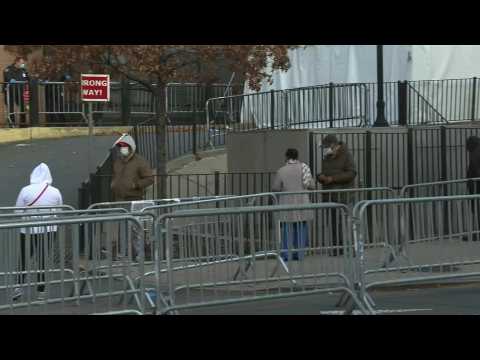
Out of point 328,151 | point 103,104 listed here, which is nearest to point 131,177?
point 328,151

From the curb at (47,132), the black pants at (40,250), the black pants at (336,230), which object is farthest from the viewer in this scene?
the curb at (47,132)

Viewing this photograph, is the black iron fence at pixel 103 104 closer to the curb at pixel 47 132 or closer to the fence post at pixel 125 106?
the fence post at pixel 125 106

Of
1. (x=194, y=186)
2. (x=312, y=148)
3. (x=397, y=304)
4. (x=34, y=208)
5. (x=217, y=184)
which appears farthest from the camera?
(x=194, y=186)

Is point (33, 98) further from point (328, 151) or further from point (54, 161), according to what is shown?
point (328, 151)

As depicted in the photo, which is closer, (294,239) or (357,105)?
(294,239)

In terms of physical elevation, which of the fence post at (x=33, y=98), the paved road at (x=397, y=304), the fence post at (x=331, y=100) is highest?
the fence post at (x=33, y=98)

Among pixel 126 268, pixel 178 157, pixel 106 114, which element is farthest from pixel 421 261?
pixel 106 114

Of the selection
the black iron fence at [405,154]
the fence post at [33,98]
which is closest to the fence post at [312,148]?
the black iron fence at [405,154]

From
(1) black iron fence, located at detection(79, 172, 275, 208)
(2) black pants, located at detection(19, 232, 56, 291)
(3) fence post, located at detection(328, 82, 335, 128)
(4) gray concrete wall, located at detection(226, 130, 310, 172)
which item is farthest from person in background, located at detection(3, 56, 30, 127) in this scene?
(2) black pants, located at detection(19, 232, 56, 291)

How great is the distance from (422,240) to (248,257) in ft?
8.38

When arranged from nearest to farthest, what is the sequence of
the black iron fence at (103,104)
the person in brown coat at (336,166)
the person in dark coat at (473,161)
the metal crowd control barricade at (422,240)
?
A: the metal crowd control barricade at (422,240) → the person in brown coat at (336,166) → the person in dark coat at (473,161) → the black iron fence at (103,104)

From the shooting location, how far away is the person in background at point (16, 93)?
27.1 metres

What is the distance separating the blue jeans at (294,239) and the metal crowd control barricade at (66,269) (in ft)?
5.12

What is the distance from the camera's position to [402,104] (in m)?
21.4
